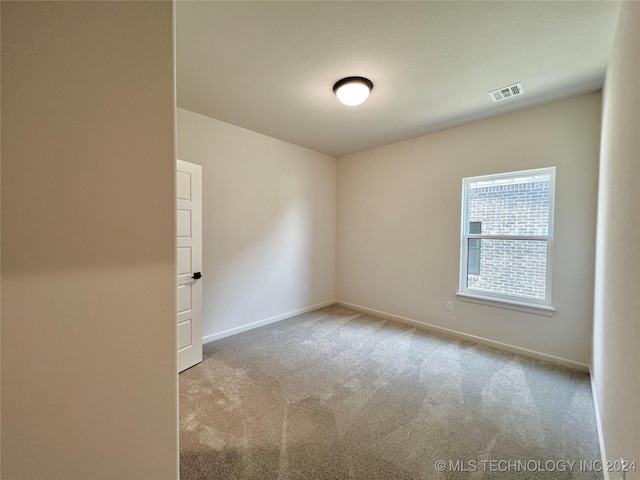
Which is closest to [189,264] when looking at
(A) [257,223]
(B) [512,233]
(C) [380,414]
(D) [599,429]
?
(A) [257,223]

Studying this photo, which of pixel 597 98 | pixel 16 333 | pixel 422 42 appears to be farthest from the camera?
pixel 597 98

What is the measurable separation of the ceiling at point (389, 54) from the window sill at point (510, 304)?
2.13 meters

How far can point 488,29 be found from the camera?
1702mm

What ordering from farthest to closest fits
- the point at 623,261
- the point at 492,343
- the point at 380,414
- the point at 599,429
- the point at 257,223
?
the point at 257,223 < the point at 492,343 < the point at 380,414 < the point at 599,429 < the point at 623,261

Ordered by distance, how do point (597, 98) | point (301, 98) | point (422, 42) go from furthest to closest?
point (301, 98) → point (597, 98) → point (422, 42)

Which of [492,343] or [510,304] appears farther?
[492,343]

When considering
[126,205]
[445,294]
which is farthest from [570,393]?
[126,205]

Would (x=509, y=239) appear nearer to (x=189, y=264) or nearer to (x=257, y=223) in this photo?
(x=257, y=223)

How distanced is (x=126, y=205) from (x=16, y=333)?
1.42ft

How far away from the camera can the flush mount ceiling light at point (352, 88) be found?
2.22 meters

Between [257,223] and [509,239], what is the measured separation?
3.16m

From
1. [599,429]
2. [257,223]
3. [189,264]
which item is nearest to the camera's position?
[599,429]

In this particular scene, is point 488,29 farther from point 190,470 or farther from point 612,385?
point 190,470

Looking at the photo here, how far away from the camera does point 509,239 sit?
2.98 meters
